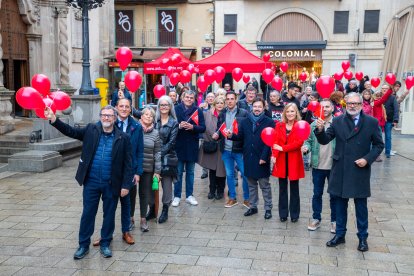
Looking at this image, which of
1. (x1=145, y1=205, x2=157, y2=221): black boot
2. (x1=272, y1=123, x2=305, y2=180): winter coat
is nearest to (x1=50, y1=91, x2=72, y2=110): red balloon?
(x1=145, y1=205, x2=157, y2=221): black boot

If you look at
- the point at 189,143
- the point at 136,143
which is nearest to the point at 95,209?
the point at 136,143

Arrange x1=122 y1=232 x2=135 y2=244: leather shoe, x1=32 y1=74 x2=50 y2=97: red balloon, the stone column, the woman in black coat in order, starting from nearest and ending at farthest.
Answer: x1=32 y1=74 x2=50 y2=97: red balloon < x1=122 y1=232 x2=135 y2=244: leather shoe < the woman in black coat < the stone column

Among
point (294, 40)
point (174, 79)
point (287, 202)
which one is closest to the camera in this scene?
point (287, 202)

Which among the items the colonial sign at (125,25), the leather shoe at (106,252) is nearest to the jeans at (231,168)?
the leather shoe at (106,252)

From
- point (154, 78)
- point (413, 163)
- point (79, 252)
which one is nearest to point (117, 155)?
point (79, 252)

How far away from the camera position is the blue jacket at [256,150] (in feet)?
21.9

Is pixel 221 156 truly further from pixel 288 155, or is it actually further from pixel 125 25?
pixel 125 25

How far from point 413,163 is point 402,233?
5.34 metres

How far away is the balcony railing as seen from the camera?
27.2 metres

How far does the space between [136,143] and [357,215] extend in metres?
2.79

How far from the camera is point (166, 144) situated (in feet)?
22.0

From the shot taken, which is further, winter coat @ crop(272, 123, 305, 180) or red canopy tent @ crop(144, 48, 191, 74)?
red canopy tent @ crop(144, 48, 191, 74)

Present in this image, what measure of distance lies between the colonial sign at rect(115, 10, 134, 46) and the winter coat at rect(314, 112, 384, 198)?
2360cm

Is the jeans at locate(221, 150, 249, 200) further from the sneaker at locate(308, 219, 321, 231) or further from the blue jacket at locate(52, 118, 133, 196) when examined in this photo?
the blue jacket at locate(52, 118, 133, 196)
